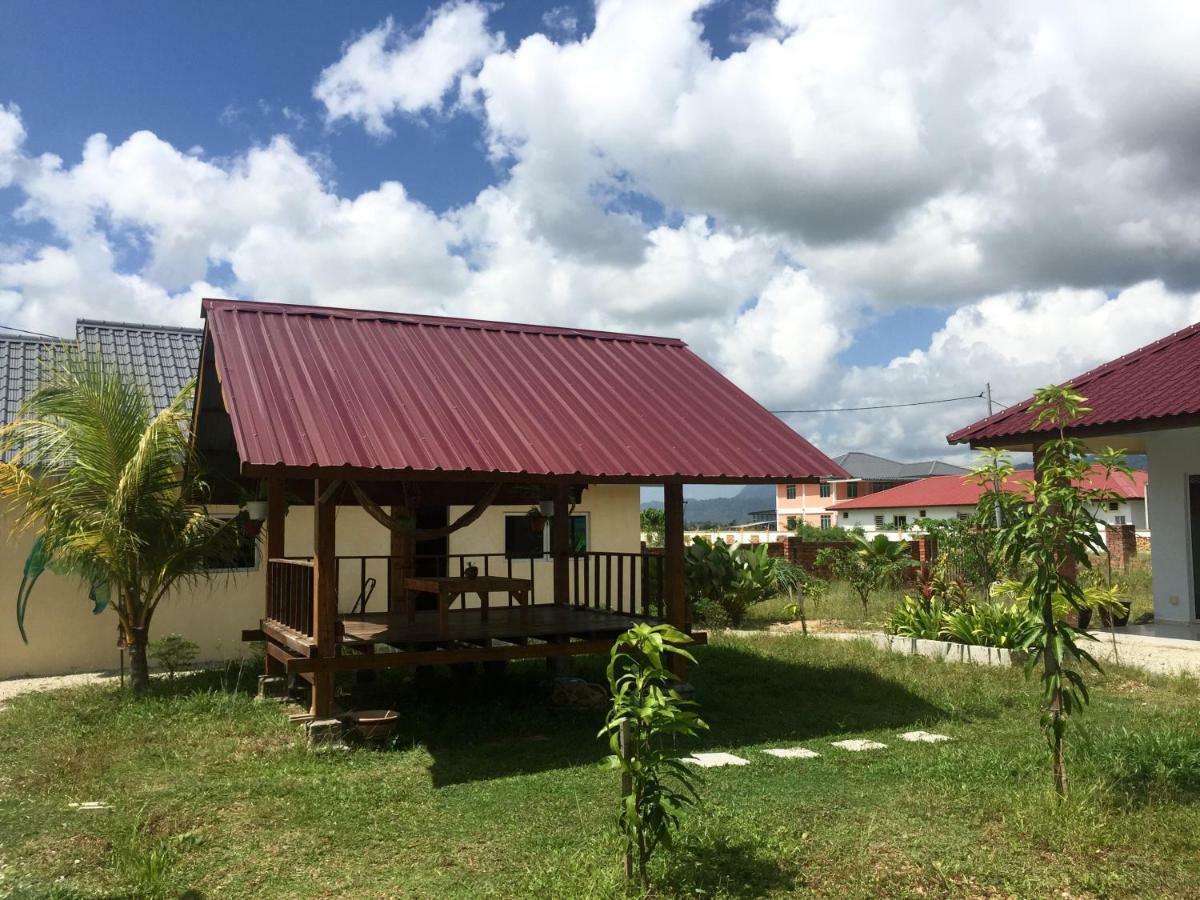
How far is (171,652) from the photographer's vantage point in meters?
11.5

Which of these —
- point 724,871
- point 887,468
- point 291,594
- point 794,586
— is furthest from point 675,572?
point 887,468

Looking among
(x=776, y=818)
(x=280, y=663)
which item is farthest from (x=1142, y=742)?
(x=280, y=663)

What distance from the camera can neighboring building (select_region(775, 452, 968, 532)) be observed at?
66.6 m

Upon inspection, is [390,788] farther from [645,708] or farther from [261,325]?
[261,325]

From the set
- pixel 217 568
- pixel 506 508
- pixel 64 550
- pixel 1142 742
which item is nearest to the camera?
pixel 1142 742

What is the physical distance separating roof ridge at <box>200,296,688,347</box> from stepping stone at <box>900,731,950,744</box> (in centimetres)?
600

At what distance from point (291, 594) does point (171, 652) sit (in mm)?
2838

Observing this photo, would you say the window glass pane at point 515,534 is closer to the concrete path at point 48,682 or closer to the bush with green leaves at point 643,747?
the concrete path at point 48,682

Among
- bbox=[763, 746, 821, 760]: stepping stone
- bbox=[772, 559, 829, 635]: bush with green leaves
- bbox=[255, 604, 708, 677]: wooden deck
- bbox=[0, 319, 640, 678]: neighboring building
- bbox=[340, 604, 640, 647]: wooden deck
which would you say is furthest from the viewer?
bbox=[772, 559, 829, 635]: bush with green leaves

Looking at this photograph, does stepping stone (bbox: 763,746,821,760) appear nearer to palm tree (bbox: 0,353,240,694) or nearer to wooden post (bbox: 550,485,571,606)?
wooden post (bbox: 550,485,571,606)

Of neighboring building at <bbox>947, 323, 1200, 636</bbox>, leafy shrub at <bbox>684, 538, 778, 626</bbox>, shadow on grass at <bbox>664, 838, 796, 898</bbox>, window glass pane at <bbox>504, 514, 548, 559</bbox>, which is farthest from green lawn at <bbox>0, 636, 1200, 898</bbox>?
leafy shrub at <bbox>684, 538, 778, 626</bbox>

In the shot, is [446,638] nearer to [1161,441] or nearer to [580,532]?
[580,532]

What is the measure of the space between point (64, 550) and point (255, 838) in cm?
586

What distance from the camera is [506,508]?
15656mm
